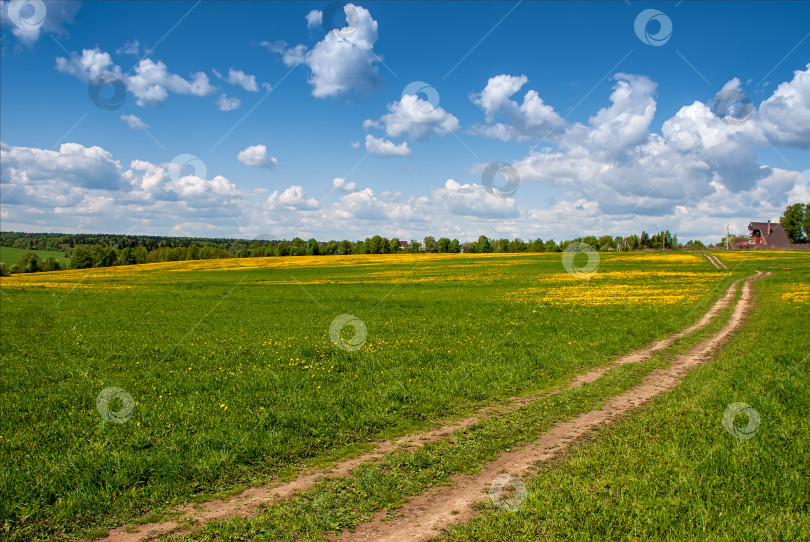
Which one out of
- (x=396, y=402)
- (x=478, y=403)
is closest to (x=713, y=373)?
(x=478, y=403)

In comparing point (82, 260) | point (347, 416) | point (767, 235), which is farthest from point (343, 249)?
point (347, 416)

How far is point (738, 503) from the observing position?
5.52 metres

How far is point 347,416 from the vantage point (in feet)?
29.7

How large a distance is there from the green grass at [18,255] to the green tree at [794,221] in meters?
188

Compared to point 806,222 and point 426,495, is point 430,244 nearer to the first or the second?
point 806,222

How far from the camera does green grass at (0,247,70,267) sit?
111m

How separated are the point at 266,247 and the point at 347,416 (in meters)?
126

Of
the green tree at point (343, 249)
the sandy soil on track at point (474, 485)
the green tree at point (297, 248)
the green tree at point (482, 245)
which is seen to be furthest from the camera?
the green tree at point (482, 245)

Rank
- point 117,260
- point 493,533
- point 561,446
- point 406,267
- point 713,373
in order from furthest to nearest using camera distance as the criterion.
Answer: point 117,260 < point 406,267 < point 713,373 < point 561,446 < point 493,533

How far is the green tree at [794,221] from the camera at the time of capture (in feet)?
405

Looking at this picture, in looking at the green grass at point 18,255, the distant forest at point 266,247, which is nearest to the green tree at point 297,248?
the distant forest at point 266,247

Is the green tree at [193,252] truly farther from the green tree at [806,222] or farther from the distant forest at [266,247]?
the green tree at [806,222]

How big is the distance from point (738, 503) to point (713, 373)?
7099 mm

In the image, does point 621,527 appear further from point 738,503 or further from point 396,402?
point 396,402
